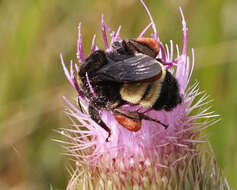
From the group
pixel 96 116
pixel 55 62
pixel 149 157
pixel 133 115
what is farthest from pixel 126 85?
pixel 55 62

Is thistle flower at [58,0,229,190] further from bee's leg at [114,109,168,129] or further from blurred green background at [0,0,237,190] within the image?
blurred green background at [0,0,237,190]

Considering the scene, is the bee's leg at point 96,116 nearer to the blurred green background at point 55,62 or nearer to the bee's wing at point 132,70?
the bee's wing at point 132,70

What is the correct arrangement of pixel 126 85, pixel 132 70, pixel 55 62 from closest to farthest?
pixel 132 70, pixel 126 85, pixel 55 62

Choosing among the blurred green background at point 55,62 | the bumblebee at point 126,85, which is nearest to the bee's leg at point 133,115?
the bumblebee at point 126,85

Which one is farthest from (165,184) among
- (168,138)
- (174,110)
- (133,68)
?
(133,68)

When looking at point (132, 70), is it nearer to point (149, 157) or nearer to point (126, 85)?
point (126, 85)

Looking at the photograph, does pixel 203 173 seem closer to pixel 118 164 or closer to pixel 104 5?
pixel 118 164
